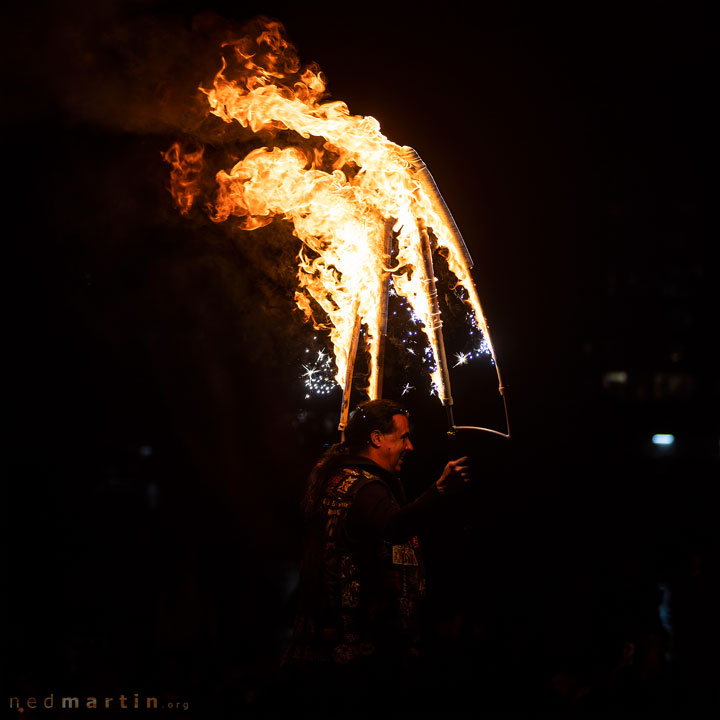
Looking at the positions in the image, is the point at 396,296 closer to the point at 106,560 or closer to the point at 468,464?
the point at 468,464

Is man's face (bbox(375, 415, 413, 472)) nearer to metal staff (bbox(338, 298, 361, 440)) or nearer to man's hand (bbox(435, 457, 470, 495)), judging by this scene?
man's hand (bbox(435, 457, 470, 495))

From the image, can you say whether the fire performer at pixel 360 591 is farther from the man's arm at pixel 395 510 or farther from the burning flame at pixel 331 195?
the burning flame at pixel 331 195

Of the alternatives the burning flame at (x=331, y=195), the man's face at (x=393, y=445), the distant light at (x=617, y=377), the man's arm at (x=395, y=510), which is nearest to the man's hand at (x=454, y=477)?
the man's arm at (x=395, y=510)

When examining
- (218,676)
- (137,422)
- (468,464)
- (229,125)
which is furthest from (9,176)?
(468,464)

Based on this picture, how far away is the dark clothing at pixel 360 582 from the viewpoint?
3.20 metres

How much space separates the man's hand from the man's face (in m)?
0.43

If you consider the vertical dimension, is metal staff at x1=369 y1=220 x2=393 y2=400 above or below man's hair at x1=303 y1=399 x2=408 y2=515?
above

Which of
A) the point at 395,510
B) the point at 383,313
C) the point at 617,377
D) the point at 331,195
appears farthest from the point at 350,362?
the point at 617,377

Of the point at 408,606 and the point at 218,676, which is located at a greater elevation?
the point at 408,606

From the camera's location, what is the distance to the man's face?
3.60 m

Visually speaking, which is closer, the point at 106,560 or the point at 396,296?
the point at 396,296

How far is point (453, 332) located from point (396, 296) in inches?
17.0

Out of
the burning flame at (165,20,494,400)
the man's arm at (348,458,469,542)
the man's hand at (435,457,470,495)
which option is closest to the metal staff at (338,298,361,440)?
the burning flame at (165,20,494,400)

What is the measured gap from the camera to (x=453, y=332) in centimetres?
448
